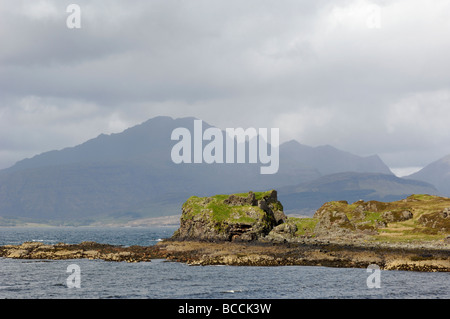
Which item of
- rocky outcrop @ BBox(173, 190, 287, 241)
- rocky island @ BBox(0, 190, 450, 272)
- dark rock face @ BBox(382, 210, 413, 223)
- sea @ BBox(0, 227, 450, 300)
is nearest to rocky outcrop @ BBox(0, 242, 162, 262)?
rocky island @ BBox(0, 190, 450, 272)

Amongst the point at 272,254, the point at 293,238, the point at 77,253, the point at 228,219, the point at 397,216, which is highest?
the point at 397,216

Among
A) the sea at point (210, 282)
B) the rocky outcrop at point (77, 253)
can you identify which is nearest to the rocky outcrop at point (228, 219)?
the rocky outcrop at point (77, 253)

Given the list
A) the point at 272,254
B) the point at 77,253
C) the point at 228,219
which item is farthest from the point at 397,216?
the point at 77,253

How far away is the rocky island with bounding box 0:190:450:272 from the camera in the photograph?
89.8 m

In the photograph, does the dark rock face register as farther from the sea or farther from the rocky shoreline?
the sea

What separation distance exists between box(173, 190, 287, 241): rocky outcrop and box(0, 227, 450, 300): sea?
36396mm

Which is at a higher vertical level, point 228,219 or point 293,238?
point 228,219

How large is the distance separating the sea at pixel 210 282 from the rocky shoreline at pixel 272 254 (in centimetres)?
444

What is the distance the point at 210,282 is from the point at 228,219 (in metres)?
57.0

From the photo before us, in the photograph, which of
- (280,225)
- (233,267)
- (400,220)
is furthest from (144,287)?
(400,220)

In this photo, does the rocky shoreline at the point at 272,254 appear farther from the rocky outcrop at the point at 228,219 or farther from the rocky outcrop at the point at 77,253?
the rocky outcrop at the point at 228,219

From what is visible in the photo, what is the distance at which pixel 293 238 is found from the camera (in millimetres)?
125688

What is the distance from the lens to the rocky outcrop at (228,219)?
12331 cm

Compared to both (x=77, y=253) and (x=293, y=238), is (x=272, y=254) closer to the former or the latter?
(x=293, y=238)
